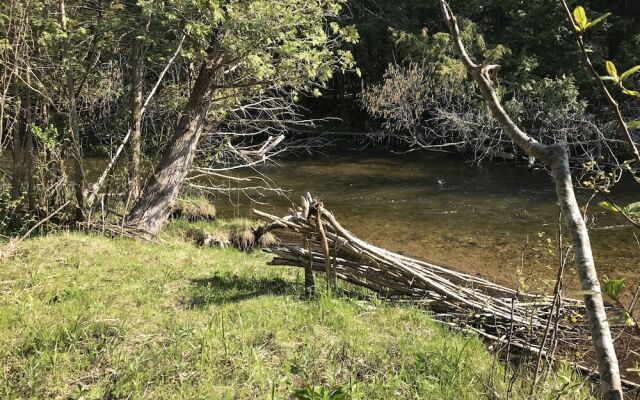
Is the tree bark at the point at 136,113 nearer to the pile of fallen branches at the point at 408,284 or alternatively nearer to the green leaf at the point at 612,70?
the pile of fallen branches at the point at 408,284

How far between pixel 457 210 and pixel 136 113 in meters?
7.53

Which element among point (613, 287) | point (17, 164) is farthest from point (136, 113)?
point (613, 287)

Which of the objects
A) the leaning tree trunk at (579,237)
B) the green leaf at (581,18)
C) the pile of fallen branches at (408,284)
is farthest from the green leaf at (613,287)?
the pile of fallen branches at (408,284)

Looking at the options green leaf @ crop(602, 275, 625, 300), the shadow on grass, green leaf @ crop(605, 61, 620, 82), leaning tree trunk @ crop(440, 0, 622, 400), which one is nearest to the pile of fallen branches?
the shadow on grass

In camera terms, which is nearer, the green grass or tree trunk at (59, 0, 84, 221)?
the green grass

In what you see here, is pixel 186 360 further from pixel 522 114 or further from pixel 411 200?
pixel 522 114

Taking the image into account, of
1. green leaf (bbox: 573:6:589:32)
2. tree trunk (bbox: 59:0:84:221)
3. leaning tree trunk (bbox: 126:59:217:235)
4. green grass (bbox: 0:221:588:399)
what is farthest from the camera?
leaning tree trunk (bbox: 126:59:217:235)

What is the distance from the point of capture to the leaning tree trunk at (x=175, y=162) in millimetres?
8461

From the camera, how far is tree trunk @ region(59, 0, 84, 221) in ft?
23.3

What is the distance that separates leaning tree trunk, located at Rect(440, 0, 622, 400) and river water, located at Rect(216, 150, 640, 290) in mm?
3745

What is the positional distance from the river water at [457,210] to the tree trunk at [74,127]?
15.3 ft

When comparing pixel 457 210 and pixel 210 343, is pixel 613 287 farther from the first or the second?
pixel 457 210

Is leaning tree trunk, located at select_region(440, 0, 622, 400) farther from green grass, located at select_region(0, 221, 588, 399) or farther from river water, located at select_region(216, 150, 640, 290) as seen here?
river water, located at select_region(216, 150, 640, 290)

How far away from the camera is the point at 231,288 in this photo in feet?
18.3
